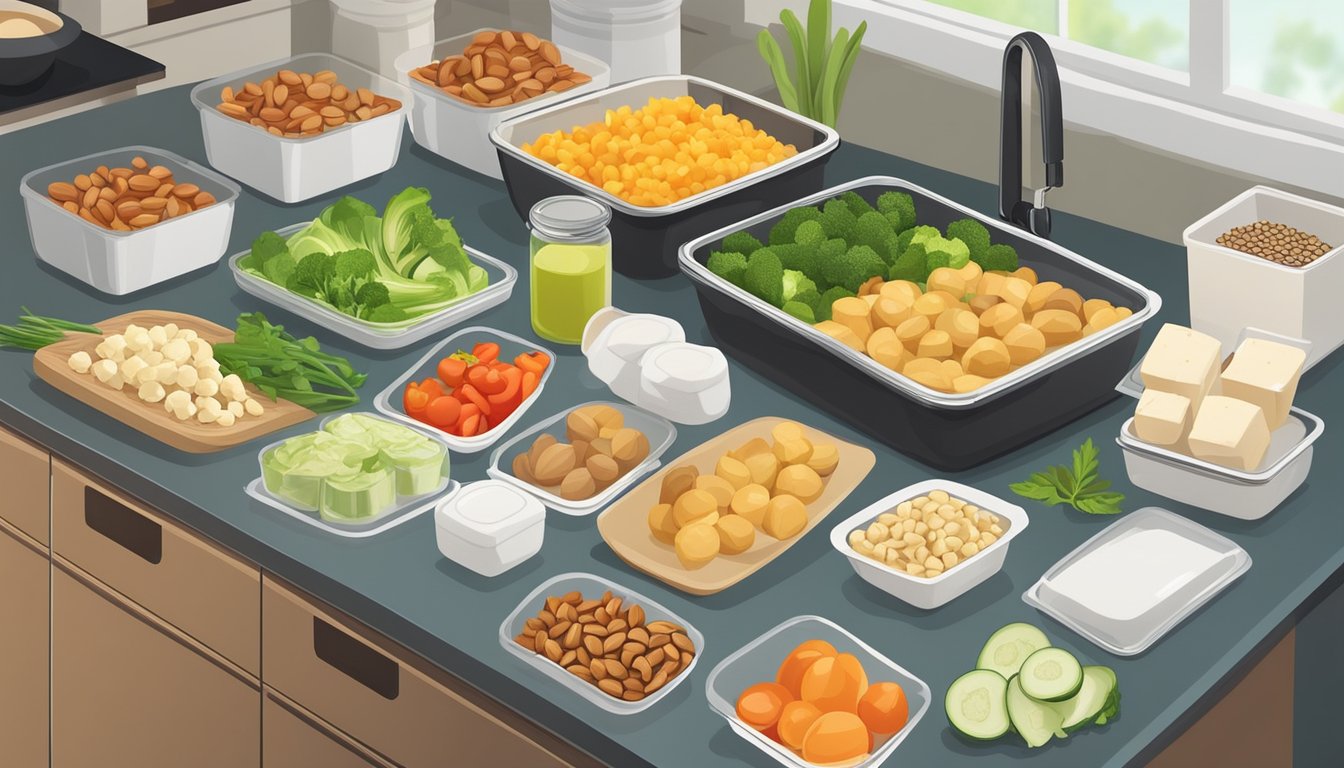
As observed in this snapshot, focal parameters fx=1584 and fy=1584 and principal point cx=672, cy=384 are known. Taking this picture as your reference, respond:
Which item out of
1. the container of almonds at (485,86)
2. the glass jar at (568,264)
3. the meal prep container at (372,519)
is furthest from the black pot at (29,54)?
the meal prep container at (372,519)

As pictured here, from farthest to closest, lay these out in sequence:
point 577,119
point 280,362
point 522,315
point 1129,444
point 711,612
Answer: point 577,119 < point 522,315 < point 280,362 < point 1129,444 < point 711,612

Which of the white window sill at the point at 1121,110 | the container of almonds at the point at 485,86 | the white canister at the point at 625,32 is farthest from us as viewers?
the white canister at the point at 625,32

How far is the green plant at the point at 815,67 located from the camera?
257cm

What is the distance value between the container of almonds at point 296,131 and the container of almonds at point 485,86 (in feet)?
0.22

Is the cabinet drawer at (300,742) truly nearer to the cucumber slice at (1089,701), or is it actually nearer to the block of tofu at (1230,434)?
the cucumber slice at (1089,701)

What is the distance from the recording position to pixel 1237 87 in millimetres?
2498

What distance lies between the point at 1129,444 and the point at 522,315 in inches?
33.2

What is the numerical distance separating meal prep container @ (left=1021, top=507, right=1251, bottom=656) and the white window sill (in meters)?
0.85

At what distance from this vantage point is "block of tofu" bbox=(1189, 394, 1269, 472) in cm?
170

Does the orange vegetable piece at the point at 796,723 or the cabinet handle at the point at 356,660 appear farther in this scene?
the cabinet handle at the point at 356,660

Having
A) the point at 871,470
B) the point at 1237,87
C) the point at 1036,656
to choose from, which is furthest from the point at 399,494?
the point at 1237,87

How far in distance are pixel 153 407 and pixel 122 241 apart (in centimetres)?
33

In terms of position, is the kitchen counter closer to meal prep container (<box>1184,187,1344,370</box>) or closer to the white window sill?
meal prep container (<box>1184,187,1344,370</box>)

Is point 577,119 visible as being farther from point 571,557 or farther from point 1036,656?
point 1036,656
